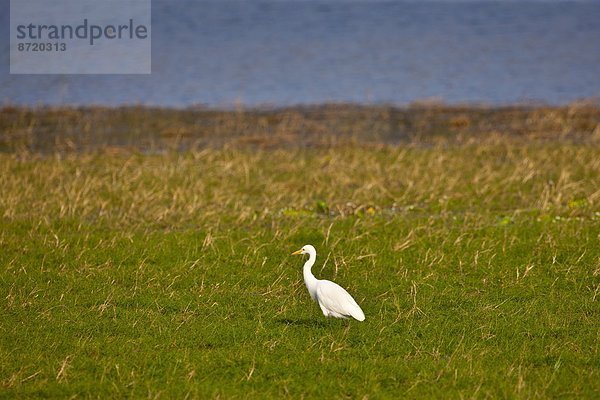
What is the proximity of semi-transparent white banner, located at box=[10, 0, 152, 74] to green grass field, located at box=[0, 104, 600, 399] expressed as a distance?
18210 mm

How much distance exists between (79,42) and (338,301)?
33.7 m

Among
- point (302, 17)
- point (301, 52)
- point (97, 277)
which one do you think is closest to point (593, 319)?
point (97, 277)

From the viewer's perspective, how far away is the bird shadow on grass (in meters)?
9.02

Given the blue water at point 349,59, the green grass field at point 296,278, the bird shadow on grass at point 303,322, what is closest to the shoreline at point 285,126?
the blue water at point 349,59

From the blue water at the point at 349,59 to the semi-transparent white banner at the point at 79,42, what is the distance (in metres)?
0.78

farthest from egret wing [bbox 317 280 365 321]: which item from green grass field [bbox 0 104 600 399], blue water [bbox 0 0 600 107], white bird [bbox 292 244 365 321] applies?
blue water [bbox 0 0 600 107]

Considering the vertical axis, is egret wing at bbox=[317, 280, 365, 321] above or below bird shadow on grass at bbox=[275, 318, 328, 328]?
above

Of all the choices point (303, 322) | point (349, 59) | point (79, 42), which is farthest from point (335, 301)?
point (349, 59)

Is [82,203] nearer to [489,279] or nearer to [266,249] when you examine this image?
[266,249]

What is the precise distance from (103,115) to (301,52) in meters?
20.7

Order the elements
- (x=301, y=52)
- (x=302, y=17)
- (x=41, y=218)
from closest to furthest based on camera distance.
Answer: (x=41, y=218) → (x=301, y=52) → (x=302, y=17)

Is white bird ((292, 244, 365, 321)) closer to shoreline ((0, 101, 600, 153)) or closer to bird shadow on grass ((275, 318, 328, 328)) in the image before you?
bird shadow on grass ((275, 318, 328, 328))

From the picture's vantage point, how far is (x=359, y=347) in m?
8.34

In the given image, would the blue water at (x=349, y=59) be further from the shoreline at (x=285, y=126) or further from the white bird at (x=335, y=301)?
the white bird at (x=335, y=301)
